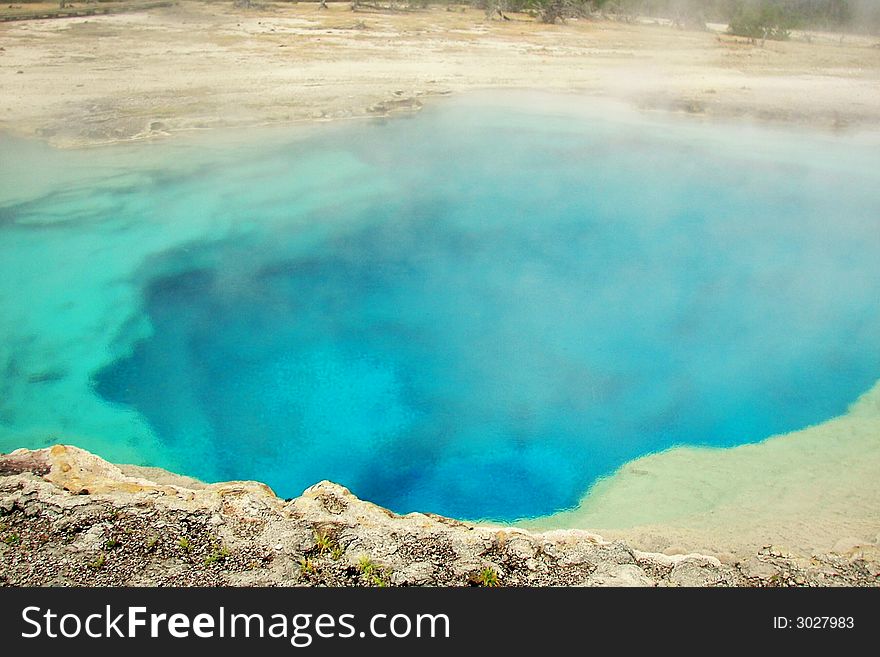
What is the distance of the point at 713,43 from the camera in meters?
19.1

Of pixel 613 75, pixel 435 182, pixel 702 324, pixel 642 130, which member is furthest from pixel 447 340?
pixel 613 75

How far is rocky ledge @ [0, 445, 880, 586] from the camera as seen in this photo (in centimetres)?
332

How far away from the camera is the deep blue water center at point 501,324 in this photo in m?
5.05

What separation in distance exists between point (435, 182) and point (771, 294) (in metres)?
4.70

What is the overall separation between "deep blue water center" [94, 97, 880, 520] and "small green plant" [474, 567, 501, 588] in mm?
1040

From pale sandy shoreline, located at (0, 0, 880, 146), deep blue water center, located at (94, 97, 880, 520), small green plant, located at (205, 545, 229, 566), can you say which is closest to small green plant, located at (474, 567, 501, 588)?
deep blue water center, located at (94, 97, 880, 520)

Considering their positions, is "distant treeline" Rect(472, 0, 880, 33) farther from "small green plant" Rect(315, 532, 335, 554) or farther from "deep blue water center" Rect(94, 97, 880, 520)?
"small green plant" Rect(315, 532, 335, 554)

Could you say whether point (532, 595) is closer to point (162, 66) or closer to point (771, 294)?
point (771, 294)

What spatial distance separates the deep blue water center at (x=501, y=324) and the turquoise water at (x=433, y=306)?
0.03 m

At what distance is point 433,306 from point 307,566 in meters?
3.76

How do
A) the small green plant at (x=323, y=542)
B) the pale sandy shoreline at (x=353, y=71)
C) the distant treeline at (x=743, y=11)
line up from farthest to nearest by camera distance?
the distant treeline at (x=743, y=11)
the pale sandy shoreline at (x=353, y=71)
the small green plant at (x=323, y=542)

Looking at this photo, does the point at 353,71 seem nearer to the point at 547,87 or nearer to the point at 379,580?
the point at 547,87

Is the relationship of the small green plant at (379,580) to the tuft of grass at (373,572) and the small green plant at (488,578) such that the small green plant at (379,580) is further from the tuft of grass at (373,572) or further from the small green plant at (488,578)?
the small green plant at (488,578)

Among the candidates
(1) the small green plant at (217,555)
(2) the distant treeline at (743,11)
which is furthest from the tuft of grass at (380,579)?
(2) the distant treeline at (743,11)
